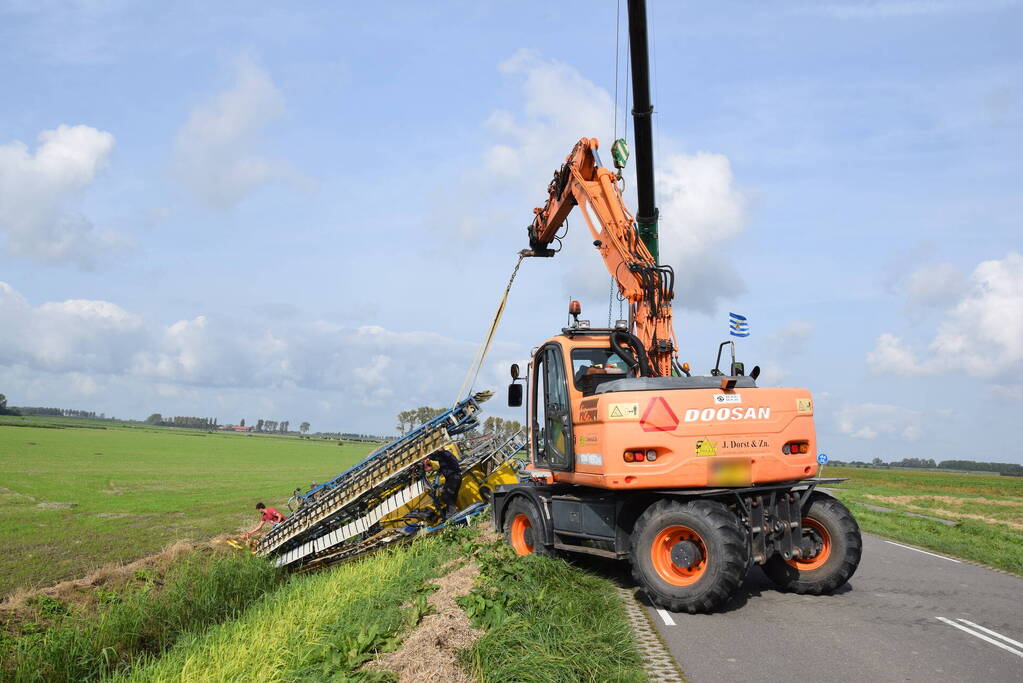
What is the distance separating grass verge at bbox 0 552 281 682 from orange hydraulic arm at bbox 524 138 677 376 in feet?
28.3

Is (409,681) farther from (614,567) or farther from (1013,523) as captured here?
(1013,523)

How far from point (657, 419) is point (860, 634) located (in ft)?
9.39

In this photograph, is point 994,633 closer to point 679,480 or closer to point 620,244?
point 679,480

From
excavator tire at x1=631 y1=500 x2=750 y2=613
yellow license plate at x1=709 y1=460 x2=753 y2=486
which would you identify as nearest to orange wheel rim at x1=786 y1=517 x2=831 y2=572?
yellow license plate at x1=709 y1=460 x2=753 y2=486

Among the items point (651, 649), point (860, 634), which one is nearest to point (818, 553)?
point (860, 634)

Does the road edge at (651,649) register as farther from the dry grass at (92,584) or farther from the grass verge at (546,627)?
the dry grass at (92,584)

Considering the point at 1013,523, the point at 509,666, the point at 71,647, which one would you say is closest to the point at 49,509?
the point at 71,647

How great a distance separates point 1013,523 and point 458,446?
20.6 meters

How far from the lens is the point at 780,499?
8312mm

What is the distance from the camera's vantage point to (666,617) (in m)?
7.43

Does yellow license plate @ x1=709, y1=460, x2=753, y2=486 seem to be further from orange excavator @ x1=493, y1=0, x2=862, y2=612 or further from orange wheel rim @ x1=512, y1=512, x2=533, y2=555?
orange wheel rim @ x1=512, y1=512, x2=533, y2=555

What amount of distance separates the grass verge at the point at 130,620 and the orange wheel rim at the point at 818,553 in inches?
351

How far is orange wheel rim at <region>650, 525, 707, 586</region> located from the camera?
7.70 meters

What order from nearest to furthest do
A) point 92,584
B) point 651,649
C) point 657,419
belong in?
point 651,649 → point 657,419 → point 92,584
